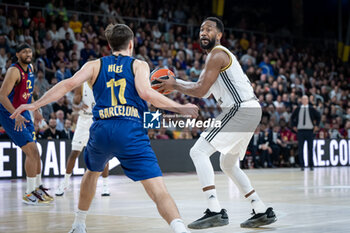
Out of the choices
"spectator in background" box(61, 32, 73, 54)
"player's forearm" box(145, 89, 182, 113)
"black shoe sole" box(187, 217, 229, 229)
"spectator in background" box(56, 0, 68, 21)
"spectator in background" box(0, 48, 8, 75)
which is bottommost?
"black shoe sole" box(187, 217, 229, 229)

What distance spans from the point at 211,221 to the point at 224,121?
103cm

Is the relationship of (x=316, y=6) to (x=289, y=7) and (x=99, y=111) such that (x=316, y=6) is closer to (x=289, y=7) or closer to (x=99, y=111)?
(x=289, y=7)

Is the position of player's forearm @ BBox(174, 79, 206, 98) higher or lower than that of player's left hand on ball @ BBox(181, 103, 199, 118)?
higher

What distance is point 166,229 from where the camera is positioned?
571cm

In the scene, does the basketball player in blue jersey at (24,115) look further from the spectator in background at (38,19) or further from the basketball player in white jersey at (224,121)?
the spectator in background at (38,19)

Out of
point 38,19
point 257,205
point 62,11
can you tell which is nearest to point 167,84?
point 257,205

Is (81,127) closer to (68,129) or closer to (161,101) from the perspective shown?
(68,129)

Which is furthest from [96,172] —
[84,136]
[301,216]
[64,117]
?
[64,117]

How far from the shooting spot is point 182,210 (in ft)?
24.0

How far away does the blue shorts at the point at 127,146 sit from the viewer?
15.0 ft

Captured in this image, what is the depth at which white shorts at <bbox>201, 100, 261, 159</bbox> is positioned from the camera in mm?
5891

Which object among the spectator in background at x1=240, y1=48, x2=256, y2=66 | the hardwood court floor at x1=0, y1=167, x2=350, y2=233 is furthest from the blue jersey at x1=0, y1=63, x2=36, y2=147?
the spectator in background at x1=240, y1=48, x2=256, y2=66

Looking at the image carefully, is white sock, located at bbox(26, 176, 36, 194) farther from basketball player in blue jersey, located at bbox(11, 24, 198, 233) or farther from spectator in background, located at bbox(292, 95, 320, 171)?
spectator in background, located at bbox(292, 95, 320, 171)

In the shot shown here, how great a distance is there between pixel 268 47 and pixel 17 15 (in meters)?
12.6
